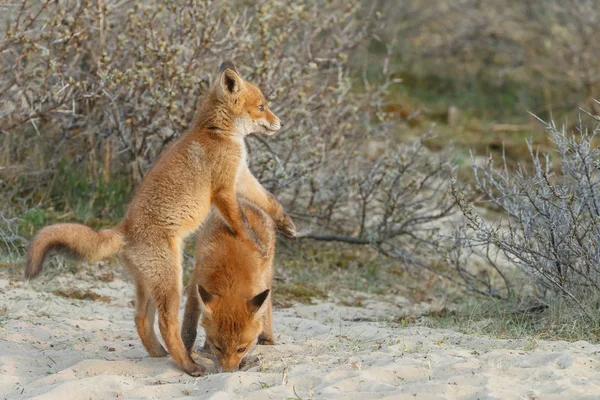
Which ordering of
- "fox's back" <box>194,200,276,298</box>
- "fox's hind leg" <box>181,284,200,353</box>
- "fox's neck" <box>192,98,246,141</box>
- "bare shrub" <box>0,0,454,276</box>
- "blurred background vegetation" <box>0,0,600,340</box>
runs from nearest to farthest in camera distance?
"fox's back" <box>194,200,276,298</box> < "fox's hind leg" <box>181,284,200,353</box> < "fox's neck" <box>192,98,246,141</box> < "blurred background vegetation" <box>0,0,600,340</box> < "bare shrub" <box>0,0,454,276</box>

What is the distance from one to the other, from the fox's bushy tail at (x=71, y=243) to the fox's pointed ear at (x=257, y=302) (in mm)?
1036

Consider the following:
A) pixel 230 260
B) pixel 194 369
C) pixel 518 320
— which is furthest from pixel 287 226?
pixel 518 320

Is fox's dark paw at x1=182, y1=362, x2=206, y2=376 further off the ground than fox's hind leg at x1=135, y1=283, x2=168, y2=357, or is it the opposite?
fox's hind leg at x1=135, y1=283, x2=168, y2=357

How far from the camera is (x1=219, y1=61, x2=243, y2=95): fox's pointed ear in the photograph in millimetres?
6840

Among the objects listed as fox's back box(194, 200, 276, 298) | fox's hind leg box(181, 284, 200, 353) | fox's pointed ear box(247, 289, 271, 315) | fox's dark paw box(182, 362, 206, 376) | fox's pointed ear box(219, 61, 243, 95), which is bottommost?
fox's dark paw box(182, 362, 206, 376)

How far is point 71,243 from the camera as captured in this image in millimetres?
5812

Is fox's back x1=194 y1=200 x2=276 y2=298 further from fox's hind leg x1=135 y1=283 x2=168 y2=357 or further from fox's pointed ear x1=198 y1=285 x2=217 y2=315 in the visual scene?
fox's hind leg x1=135 y1=283 x2=168 y2=357

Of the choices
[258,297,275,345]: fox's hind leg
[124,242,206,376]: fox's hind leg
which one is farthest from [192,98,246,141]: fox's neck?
[258,297,275,345]: fox's hind leg

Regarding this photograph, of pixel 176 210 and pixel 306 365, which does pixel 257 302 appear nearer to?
pixel 306 365

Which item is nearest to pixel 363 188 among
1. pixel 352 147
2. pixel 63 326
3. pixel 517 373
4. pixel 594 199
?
pixel 352 147

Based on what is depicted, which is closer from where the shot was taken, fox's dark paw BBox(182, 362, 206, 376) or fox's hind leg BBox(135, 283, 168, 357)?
fox's dark paw BBox(182, 362, 206, 376)

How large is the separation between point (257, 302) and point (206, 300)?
35 cm

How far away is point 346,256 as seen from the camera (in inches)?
417

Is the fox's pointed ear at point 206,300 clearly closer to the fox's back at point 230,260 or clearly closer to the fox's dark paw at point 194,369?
the fox's back at point 230,260
